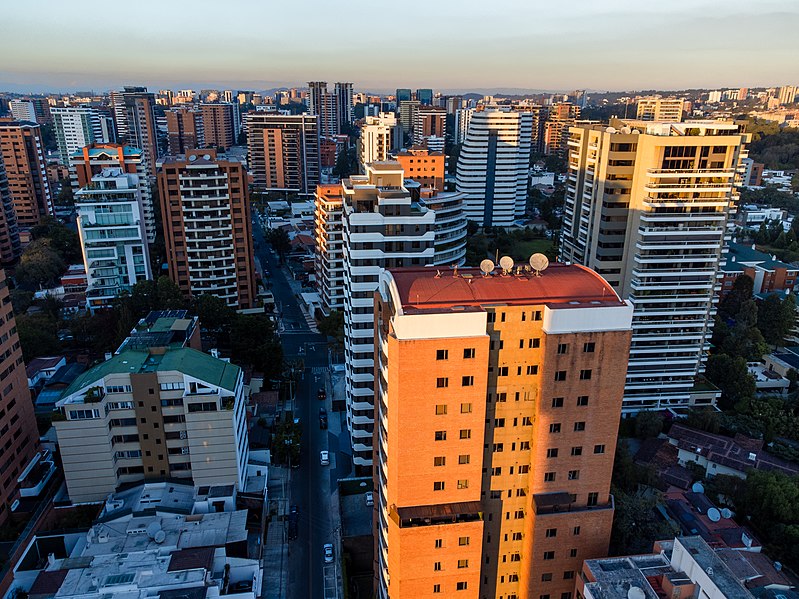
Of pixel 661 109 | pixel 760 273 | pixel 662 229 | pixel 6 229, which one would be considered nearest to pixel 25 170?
pixel 6 229

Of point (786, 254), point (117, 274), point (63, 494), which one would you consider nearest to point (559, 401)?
point (63, 494)

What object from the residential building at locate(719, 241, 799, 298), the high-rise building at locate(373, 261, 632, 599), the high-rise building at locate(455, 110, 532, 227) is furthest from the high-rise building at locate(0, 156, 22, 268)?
the residential building at locate(719, 241, 799, 298)

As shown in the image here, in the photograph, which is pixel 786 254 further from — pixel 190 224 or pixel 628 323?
pixel 190 224

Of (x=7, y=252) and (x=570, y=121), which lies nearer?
(x=7, y=252)

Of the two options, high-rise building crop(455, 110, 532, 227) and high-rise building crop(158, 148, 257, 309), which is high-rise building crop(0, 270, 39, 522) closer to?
high-rise building crop(158, 148, 257, 309)

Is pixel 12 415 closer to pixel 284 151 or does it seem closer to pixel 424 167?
pixel 424 167

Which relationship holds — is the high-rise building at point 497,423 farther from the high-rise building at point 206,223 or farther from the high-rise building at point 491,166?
the high-rise building at point 491,166
